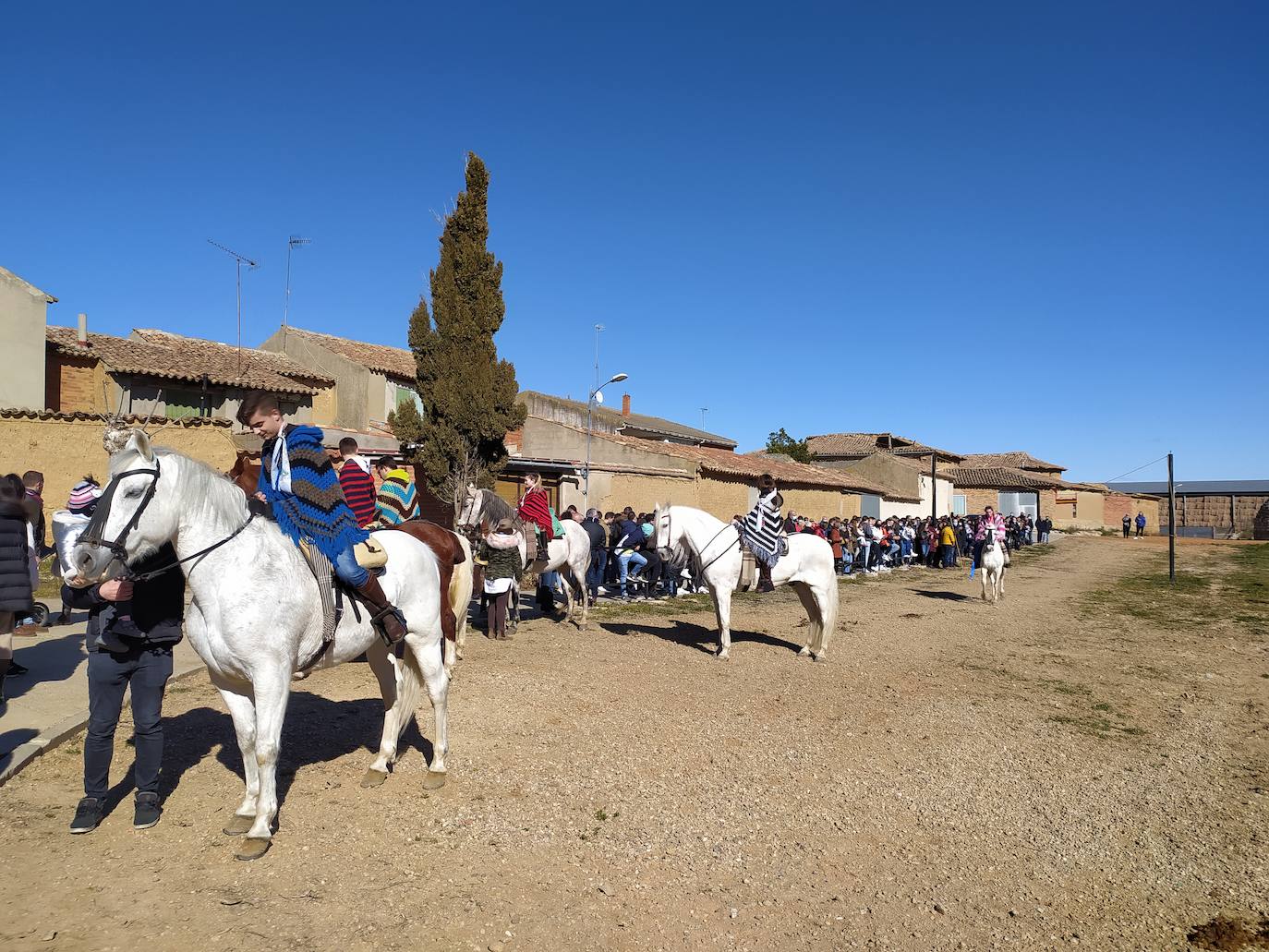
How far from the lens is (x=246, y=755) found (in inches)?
165

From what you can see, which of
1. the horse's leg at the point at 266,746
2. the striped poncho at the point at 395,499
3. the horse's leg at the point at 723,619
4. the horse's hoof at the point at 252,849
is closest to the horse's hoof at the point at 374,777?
the horse's leg at the point at 266,746

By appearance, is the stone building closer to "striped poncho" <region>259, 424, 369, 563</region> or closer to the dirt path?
the dirt path

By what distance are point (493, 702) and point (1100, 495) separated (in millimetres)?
58668

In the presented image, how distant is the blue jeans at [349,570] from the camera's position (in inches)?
173

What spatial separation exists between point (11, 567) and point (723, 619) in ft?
24.0

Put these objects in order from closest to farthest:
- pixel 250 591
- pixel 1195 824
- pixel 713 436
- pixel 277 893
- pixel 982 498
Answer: pixel 277 893
pixel 250 591
pixel 1195 824
pixel 713 436
pixel 982 498

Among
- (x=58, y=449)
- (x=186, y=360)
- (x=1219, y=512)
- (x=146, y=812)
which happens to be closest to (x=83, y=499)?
(x=146, y=812)

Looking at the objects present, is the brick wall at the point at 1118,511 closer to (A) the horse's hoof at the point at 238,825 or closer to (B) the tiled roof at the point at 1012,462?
(B) the tiled roof at the point at 1012,462

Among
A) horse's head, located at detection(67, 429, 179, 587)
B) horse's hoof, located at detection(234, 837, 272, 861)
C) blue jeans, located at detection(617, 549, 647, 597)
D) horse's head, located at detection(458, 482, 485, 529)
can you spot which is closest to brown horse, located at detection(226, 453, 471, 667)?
horse's head, located at detection(67, 429, 179, 587)

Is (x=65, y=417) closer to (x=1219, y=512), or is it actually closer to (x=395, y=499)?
(x=395, y=499)

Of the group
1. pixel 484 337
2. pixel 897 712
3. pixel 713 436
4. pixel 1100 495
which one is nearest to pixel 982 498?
pixel 1100 495

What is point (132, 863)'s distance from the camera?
3.88 metres

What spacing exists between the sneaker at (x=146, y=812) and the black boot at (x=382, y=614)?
1.50 meters

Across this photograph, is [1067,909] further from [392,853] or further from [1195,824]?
[392,853]
